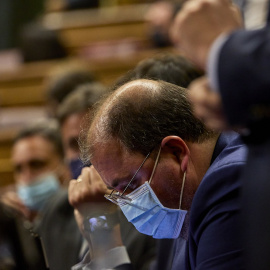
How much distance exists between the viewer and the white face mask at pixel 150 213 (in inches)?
58.6

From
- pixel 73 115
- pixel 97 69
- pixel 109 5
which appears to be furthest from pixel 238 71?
pixel 109 5

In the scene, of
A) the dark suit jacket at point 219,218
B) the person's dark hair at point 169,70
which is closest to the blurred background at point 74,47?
the person's dark hair at point 169,70

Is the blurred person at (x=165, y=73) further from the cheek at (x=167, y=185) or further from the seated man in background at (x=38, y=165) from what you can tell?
the seated man in background at (x=38, y=165)

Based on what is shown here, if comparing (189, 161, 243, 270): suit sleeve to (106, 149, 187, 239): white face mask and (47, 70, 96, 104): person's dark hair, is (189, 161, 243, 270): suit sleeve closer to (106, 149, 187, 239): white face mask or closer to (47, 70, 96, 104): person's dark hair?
(106, 149, 187, 239): white face mask

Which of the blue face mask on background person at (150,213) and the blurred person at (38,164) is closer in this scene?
the blue face mask on background person at (150,213)

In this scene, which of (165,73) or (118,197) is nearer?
(118,197)

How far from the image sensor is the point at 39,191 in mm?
3059

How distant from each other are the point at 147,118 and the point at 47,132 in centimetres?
183

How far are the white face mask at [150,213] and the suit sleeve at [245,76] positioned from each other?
0.50m

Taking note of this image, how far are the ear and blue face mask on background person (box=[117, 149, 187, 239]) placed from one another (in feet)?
0.13

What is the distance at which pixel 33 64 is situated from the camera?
4.76 metres

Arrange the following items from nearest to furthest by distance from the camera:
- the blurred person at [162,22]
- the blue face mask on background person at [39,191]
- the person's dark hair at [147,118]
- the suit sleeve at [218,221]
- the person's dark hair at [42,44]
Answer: the suit sleeve at [218,221]
the person's dark hair at [147,118]
the blue face mask on background person at [39,191]
the blurred person at [162,22]
the person's dark hair at [42,44]

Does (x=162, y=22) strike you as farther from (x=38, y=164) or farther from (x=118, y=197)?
(x=118, y=197)

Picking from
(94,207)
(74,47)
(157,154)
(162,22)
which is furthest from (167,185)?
(74,47)
